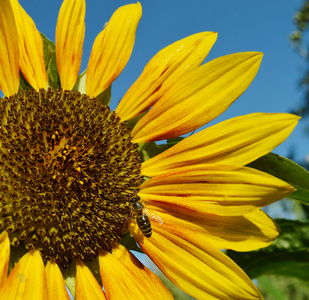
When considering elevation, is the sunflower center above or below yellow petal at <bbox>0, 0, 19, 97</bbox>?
below

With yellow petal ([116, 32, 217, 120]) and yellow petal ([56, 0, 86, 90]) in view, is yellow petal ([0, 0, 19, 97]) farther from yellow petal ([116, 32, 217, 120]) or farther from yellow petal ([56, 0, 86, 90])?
yellow petal ([116, 32, 217, 120])

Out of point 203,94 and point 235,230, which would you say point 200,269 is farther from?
point 203,94

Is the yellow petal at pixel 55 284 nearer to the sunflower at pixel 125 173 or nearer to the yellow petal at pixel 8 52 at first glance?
the sunflower at pixel 125 173

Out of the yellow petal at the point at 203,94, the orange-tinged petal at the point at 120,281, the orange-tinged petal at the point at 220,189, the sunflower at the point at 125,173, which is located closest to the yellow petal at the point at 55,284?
the sunflower at the point at 125,173

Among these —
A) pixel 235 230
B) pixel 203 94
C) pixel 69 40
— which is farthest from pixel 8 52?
pixel 235 230

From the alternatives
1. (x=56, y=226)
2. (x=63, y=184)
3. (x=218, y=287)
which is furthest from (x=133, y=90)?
(x=218, y=287)

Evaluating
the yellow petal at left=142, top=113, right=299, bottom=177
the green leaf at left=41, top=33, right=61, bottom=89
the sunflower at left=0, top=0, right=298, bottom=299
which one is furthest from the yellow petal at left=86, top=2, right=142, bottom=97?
the yellow petal at left=142, top=113, right=299, bottom=177

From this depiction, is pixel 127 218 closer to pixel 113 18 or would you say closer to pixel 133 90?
pixel 133 90
